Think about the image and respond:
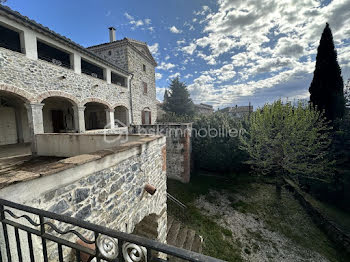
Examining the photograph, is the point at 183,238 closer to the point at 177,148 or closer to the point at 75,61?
the point at 177,148

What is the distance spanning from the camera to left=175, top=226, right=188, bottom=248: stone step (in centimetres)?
557

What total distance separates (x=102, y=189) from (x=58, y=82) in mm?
7070

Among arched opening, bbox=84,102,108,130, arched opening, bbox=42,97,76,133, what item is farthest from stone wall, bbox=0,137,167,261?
arched opening, bbox=84,102,108,130

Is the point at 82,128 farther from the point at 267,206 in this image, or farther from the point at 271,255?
the point at 267,206

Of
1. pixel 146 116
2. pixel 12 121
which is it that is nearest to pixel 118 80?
pixel 146 116

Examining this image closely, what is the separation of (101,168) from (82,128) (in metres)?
7.19

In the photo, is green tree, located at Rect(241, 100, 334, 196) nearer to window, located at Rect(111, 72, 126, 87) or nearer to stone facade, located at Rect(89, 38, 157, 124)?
stone facade, located at Rect(89, 38, 157, 124)

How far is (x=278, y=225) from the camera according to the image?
6945mm

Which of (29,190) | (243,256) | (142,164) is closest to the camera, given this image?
(29,190)

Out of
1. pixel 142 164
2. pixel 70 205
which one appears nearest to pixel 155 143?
pixel 142 164

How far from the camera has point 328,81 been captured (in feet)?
31.1

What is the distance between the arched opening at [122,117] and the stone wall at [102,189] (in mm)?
8753

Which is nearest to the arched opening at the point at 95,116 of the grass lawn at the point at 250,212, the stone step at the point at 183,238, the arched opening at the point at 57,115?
the arched opening at the point at 57,115

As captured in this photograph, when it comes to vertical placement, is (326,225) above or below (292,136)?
below
